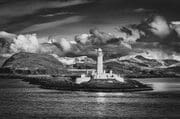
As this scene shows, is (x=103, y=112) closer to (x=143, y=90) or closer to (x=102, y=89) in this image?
(x=102, y=89)

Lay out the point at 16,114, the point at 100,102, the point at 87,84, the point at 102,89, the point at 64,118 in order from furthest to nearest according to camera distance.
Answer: the point at 87,84, the point at 102,89, the point at 100,102, the point at 16,114, the point at 64,118

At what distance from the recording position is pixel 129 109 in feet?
204

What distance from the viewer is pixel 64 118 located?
2013 inches

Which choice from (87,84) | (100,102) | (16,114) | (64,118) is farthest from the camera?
(87,84)

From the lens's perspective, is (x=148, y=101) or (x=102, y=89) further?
(x=102, y=89)

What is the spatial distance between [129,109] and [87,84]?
141ft

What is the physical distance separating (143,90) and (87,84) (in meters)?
16.2

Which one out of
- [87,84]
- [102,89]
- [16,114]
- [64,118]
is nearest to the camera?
[64,118]

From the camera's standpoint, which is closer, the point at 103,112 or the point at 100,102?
the point at 103,112

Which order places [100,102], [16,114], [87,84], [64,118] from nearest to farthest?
[64,118] → [16,114] → [100,102] → [87,84]

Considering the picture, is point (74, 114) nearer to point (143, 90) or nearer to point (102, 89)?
point (102, 89)

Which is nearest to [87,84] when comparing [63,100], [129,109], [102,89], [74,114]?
[102,89]

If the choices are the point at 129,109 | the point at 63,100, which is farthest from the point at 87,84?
the point at 129,109

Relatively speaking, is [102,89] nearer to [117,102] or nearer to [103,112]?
[117,102]
